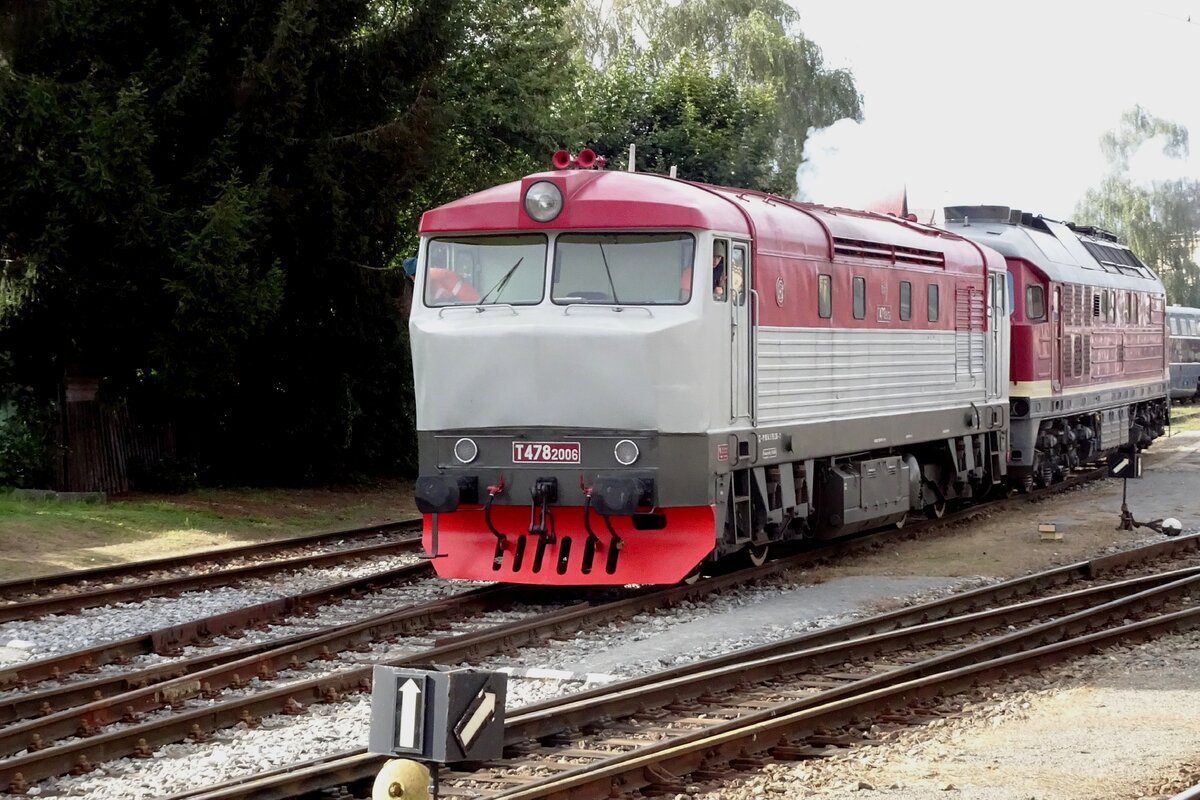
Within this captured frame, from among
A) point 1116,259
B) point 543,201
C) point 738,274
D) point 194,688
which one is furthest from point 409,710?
point 1116,259

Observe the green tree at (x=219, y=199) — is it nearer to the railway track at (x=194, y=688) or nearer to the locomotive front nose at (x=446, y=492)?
the locomotive front nose at (x=446, y=492)

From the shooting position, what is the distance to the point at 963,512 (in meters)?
20.7

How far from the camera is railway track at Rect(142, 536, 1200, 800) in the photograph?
7.95 meters

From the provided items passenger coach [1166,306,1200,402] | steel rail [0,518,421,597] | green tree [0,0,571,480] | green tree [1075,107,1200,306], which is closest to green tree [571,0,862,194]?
passenger coach [1166,306,1200,402]

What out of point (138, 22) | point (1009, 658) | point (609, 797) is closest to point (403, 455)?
point (138, 22)

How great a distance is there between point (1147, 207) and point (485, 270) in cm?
6780

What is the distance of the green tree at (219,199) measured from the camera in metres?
19.7

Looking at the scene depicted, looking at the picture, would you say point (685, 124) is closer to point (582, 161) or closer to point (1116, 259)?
point (1116, 259)

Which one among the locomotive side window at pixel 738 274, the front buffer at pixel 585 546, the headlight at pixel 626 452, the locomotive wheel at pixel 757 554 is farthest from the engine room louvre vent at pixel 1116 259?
the headlight at pixel 626 452

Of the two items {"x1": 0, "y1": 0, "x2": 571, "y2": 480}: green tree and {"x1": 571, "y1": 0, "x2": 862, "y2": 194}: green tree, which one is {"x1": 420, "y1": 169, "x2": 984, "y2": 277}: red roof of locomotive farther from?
{"x1": 571, "y1": 0, "x2": 862, "y2": 194}: green tree

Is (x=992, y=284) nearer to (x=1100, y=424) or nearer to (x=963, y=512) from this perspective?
(x=963, y=512)

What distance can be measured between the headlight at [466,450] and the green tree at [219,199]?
7345mm

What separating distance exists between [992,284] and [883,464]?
467 centimetres

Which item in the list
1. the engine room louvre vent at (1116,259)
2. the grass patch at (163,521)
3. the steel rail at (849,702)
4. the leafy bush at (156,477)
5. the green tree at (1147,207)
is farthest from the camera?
the green tree at (1147,207)
